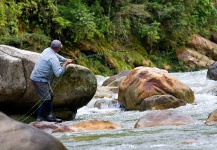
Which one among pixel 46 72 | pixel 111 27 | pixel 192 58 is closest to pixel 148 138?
pixel 46 72

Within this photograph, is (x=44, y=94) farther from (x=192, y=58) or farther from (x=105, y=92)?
(x=192, y=58)

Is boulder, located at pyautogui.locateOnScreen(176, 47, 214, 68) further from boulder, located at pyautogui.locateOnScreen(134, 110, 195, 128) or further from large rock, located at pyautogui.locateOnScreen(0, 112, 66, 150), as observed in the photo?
large rock, located at pyautogui.locateOnScreen(0, 112, 66, 150)

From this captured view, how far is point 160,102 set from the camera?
9.43m

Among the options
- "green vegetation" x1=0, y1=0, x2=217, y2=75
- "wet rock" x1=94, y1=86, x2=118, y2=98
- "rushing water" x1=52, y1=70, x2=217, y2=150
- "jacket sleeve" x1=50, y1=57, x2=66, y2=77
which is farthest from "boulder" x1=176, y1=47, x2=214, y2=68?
"rushing water" x1=52, y1=70, x2=217, y2=150

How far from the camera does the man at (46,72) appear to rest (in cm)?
777

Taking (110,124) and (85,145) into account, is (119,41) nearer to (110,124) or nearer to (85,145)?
(110,124)

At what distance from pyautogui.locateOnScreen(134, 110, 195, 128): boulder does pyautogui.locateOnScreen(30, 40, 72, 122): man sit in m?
1.68

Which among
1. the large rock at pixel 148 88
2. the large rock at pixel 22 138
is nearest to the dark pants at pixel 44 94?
the large rock at pixel 148 88

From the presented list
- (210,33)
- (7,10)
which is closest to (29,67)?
(7,10)

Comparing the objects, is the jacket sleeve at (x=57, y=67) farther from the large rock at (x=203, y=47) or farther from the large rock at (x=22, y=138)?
the large rock at (x=203, y=47)

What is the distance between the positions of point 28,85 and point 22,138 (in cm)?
532

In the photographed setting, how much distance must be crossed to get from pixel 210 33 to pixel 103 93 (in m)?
23.2

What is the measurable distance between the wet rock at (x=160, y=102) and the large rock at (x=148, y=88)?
0.47 metres

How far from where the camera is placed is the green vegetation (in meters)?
20.0
